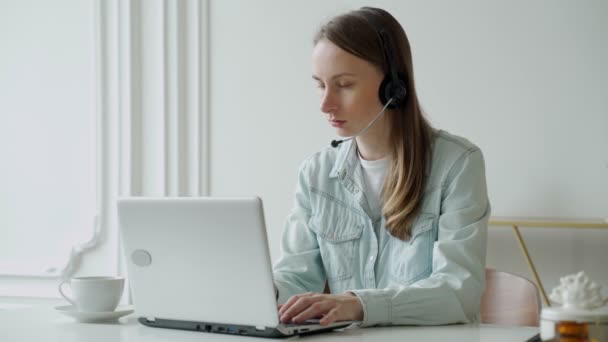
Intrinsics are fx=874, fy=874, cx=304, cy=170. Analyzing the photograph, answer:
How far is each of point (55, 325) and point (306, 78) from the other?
4.98ft

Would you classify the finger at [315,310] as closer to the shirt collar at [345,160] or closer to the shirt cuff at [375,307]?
the shirt cuff at [375,307]

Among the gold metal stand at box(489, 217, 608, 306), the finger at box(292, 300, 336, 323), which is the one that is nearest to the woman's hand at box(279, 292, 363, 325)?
the finger at box(292, 300, 336, 323)

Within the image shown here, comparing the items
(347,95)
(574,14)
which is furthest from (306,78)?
(347,95)

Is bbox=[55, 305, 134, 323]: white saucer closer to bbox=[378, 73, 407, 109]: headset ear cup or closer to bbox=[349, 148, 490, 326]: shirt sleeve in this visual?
bbox=[349, 148, 490, 326]: shirt sleeve

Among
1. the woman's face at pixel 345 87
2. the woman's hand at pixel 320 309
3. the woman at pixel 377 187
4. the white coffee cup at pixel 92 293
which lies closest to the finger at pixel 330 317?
the woman's hand at pixel 320 309

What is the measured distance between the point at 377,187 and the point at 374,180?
2 centimetres

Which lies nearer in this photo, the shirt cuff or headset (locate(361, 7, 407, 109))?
the shirt cuff

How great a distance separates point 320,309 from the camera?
1342 millimetres

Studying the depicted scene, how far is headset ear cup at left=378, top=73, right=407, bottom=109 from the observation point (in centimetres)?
176

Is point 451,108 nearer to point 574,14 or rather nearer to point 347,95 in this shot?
point 574,14

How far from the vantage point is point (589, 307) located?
98 centimetres

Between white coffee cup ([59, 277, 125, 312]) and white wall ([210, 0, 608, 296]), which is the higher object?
white wall ([210, 0, 608, 296])

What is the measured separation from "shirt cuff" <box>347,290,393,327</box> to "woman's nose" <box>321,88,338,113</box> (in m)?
0.45

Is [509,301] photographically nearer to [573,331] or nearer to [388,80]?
[388,80]
